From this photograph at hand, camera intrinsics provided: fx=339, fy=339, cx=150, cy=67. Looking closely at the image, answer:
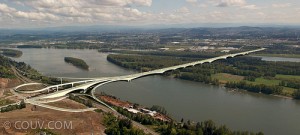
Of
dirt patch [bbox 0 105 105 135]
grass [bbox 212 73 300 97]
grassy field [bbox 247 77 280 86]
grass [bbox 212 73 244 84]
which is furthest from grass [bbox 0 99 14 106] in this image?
grassy field [bbox 247 77 280 86]

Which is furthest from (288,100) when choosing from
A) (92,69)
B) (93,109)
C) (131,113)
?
(92,69)

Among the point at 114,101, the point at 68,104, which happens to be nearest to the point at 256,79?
the point at 114,101

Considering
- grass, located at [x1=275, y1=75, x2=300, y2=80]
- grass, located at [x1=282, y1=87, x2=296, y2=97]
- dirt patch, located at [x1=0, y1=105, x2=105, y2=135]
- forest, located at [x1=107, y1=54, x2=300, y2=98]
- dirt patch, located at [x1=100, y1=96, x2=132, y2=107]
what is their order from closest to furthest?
dirt patch, located at [x1=0, y1=105, x2=105, y2=135] → dirt patch, located at [x1=100, y1=96, x2=132, y2=107] → grass, located at [x1=282, y1=87, x2=296, y2=97] → forest, located at [x1=107, y1=54, x2=300, y2=98] → grass, located at [x1=275, y1=75, x2=300, y2=80]

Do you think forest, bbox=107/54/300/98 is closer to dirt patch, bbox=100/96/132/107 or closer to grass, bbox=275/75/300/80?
grass, bbox=275/75/300/80

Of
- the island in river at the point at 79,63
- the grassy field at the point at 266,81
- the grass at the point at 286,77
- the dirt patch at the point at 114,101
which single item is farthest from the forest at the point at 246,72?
the dirt patch at the point at 114,101

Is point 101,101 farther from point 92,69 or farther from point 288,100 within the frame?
point 92,69

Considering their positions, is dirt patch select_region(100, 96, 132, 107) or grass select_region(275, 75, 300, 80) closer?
dirt patch select_region(100, 96, 132, 107)

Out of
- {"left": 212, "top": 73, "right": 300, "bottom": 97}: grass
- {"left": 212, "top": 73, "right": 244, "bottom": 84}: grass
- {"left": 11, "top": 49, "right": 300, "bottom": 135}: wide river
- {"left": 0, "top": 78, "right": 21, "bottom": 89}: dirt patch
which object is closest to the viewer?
{"left": 11, "top": 49, "right": 300, "bottom": 135}: wide river

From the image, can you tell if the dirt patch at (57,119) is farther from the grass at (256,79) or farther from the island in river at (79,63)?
the island in river at (79,63)
